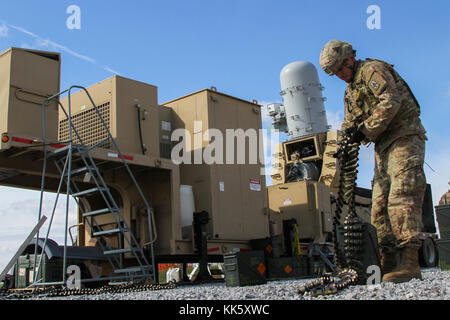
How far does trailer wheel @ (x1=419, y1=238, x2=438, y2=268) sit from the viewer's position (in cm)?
1178

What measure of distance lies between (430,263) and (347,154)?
28.9ft

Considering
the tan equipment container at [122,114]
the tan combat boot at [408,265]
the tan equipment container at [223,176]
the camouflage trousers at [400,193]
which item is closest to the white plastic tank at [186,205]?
the tan equipment container at [223,176]

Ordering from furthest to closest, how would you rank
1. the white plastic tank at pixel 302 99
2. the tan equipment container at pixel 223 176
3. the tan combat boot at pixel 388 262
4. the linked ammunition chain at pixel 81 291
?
the white plastic tank at pixel 302 99 → the tan equipment container at pixel 223 176 → the linked ammunition chain at pixel 81 291 → the tan combat boot at pixel 388 262

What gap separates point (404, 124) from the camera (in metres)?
4.50

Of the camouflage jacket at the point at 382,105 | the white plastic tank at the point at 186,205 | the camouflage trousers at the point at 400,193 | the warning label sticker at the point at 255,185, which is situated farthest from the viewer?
the warning label sticker at the point at 255,185

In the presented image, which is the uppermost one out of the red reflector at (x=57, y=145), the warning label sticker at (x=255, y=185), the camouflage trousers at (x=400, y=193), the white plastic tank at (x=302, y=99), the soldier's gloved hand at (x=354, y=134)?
the white plastic tank at (x=302, y=99)

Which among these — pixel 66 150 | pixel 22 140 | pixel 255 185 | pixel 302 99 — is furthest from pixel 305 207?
pixel 22 140

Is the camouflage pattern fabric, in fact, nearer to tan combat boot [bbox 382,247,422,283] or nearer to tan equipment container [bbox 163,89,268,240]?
tan combat boot [bbox 382,247,422,283]

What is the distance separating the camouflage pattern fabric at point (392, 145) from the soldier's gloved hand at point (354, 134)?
6 centimetres

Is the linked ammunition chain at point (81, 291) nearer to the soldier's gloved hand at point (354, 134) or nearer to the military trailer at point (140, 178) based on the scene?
the military trailer at point (140, 178)

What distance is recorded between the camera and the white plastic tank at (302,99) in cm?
1507

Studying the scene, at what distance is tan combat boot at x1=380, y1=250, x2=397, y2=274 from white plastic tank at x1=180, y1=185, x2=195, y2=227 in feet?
12.5
